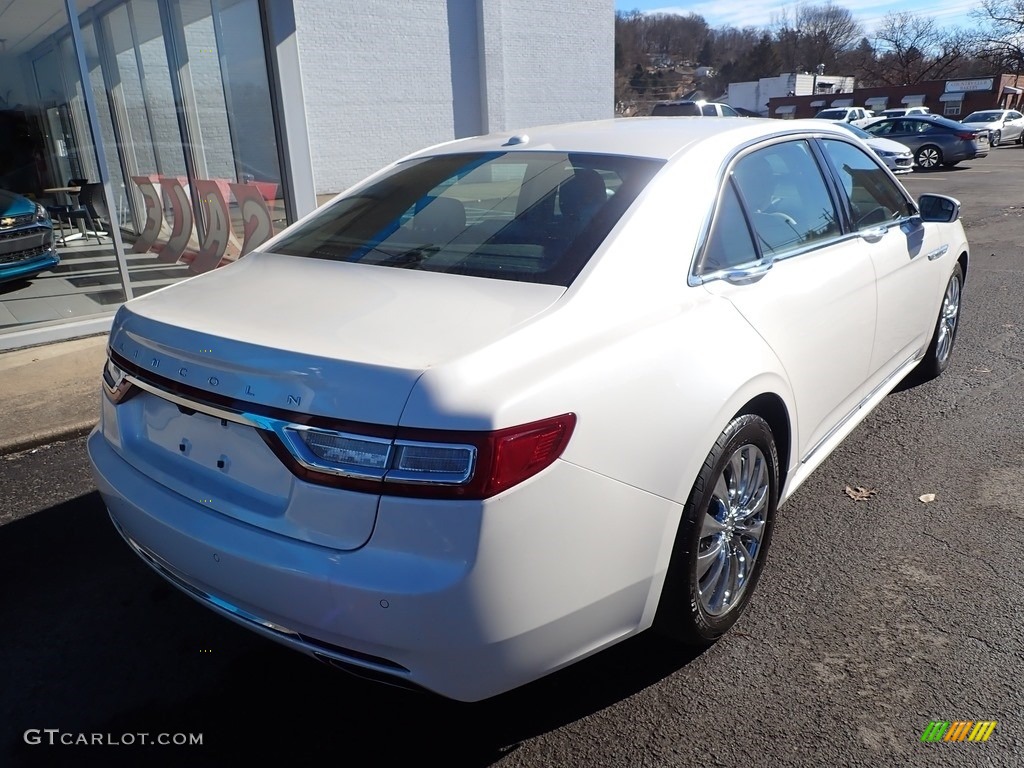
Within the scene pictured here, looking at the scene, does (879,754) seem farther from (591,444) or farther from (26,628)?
(26,628)

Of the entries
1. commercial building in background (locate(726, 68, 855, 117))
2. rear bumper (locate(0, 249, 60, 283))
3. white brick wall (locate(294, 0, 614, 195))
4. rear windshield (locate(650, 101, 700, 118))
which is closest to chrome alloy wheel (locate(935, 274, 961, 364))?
rear bumper (locate(0, 249, 60, 283))

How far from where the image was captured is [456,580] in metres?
1.73

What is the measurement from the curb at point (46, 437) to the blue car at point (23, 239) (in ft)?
10.5

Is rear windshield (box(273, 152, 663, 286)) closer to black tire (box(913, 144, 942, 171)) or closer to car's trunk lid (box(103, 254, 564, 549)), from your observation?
car's trunk lid (box(103, 254, 564, 549))

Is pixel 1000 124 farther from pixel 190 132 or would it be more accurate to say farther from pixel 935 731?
pixel 935 731

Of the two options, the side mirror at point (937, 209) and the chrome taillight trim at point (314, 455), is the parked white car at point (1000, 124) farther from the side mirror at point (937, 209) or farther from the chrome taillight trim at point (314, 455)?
the chrome taillight trim at point (314, 455)

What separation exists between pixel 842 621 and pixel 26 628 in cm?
289

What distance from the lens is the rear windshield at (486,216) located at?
2.41m

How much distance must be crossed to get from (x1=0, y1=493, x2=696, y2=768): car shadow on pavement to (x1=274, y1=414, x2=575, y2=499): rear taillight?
85cm

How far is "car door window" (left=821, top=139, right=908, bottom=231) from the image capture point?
3564mm

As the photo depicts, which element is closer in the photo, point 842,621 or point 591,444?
point 591,444

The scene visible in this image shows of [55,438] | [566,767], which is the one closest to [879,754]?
[566,767]

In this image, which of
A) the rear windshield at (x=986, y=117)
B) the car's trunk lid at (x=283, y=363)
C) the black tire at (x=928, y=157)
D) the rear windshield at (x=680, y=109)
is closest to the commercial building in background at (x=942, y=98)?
the rear windshield at (x=986, y=117)

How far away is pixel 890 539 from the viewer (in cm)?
325
